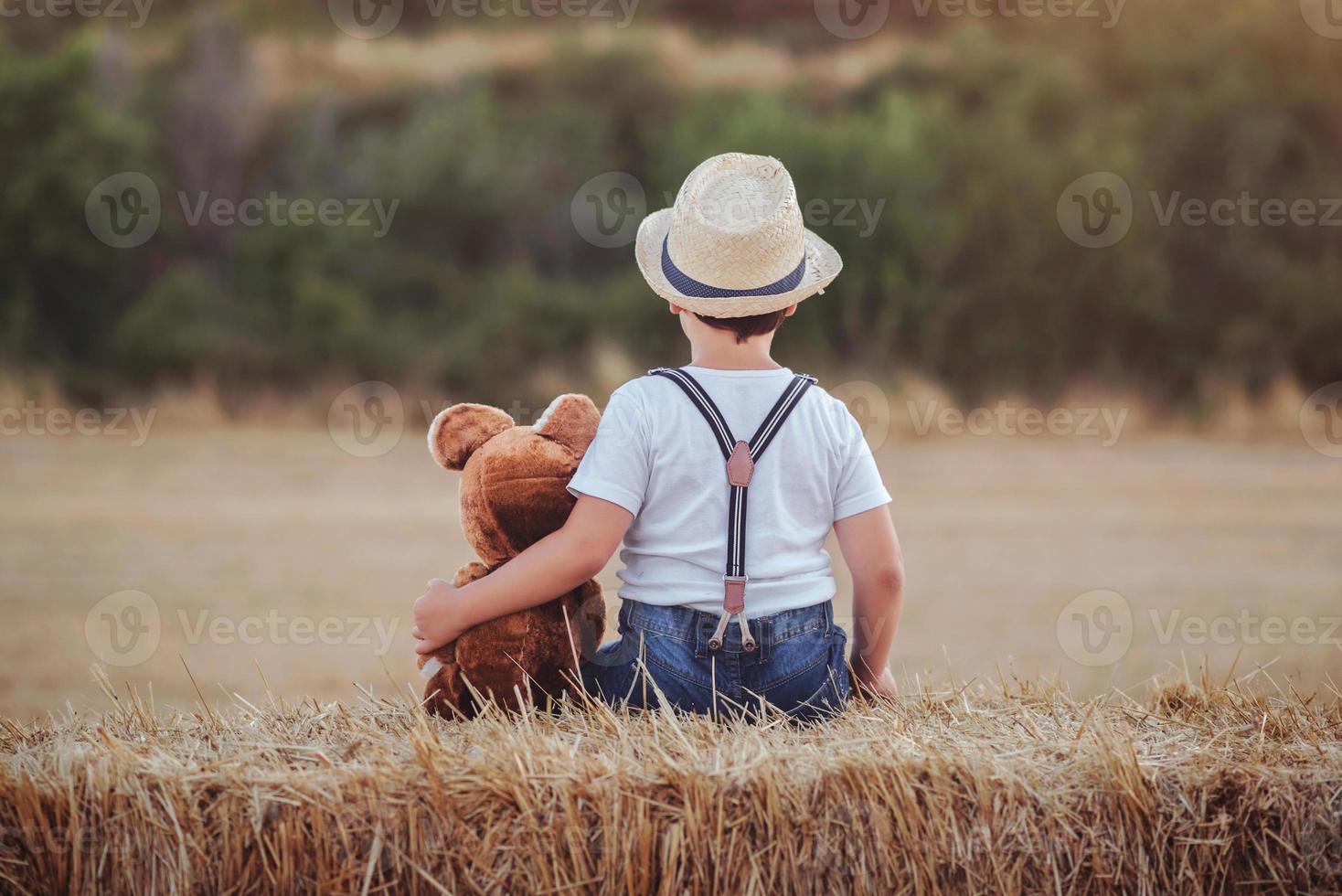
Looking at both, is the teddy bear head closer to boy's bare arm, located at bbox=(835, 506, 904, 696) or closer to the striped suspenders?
the striped suspenders

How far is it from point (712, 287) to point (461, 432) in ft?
1.62

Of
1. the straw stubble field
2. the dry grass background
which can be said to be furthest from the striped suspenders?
the dry grass background

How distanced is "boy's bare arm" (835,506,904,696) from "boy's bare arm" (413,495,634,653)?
→ 1.45ft

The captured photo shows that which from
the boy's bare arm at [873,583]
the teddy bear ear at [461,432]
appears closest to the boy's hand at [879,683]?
the boy's bare arm at [873,583]

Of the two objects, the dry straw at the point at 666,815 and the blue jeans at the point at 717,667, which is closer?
the dry straw at the point at 666,815

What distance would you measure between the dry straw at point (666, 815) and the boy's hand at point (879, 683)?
376mm

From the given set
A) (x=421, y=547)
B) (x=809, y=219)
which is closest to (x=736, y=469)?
(x=421, y=547)

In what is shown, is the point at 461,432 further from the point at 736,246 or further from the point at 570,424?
the point at 736,246

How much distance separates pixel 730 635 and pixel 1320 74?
615 inches

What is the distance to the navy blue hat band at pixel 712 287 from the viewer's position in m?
2.13

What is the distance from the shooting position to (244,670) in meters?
5.86

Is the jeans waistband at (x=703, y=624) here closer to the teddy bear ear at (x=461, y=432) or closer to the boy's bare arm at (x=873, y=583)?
the boy's bare arm at (x=873, y=583)

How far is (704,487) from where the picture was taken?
2.07 meters

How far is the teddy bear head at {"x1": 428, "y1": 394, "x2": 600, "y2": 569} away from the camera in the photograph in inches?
80.2
